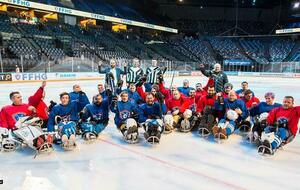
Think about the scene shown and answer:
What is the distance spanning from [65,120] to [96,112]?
575mm

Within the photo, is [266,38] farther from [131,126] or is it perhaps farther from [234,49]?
[131,126]

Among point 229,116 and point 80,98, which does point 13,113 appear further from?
point 229,116

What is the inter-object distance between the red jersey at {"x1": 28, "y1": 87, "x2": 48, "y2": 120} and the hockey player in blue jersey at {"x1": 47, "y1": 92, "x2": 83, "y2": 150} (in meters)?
0.42

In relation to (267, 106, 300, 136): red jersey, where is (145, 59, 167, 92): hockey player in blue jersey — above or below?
above

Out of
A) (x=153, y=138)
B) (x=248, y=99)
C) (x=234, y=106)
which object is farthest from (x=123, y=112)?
(x=248, y=99)

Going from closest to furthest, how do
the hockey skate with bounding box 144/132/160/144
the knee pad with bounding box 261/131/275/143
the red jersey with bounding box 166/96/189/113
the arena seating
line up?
1. the knee pad with bounding box 261/131/275/143
2. the hockey skate with bounding box 144/132/160/144
3. the red jersey with bounding box 166/96/189/113
4. the arena seating

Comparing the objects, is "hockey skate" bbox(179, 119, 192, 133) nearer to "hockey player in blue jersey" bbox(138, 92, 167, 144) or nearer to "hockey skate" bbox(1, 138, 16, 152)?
"hockey player in blue jersey" bbox(138, 92, 167, 144)

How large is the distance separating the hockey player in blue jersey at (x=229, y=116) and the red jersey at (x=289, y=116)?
54 cm

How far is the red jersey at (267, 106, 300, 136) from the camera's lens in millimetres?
3521

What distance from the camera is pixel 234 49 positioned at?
2977 cm

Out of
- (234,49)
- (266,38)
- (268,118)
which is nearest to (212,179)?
(268,118)

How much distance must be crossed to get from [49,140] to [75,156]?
15.7 inches

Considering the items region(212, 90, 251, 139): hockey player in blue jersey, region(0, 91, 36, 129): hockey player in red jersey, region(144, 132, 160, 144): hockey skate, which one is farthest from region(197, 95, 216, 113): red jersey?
region(0, 91, 36, 129): hockey player in red jersey

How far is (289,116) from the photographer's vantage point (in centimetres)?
357
